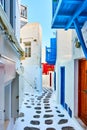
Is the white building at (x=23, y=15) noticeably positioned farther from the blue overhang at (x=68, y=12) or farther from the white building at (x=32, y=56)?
the blue overhang at (x=68, y=12)

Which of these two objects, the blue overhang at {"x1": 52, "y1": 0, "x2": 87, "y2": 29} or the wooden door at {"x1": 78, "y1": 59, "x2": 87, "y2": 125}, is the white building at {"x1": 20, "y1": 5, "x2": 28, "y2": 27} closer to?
the wooden door at {"x1": 78, "y1": 59, "x2": 87, "y2": 125}

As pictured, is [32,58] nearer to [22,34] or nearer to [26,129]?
[22,34]

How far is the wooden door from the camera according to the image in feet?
19.8

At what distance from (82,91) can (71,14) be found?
260cm

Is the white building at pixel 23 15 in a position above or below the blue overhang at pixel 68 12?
above

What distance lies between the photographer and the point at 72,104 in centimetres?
655

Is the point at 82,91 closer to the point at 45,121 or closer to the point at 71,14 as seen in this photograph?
the point at 45,121

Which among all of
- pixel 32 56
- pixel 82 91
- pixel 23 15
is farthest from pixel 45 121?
pixel 32 56

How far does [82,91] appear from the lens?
6188 mm

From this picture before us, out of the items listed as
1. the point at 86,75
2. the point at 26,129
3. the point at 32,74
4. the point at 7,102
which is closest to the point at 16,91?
the point at 7,102

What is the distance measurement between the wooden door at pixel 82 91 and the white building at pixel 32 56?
28.9ft

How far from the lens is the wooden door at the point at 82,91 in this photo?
237 inches

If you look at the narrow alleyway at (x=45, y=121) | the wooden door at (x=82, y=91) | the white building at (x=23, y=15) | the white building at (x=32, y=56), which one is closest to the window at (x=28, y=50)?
the white building at (x=32, y=56)

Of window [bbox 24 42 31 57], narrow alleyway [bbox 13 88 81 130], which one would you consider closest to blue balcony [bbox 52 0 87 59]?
narrow alleyway [bbox 13 88 81 130]
